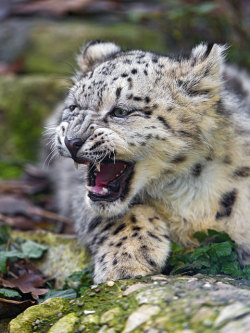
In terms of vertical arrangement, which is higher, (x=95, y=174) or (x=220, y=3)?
(x=220, y=3)

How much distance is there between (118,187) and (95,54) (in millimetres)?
1483

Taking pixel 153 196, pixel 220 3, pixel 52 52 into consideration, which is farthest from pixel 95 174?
pixel 52 52

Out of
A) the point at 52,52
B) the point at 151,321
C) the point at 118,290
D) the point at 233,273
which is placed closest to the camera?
the point at 151,321

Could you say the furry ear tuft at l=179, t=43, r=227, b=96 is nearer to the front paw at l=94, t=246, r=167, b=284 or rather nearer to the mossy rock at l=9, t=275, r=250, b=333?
the front paw at l=94, t=246, r=167, b=284

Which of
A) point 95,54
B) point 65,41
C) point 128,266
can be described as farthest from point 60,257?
point 65,41

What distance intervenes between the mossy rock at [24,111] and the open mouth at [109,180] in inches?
168

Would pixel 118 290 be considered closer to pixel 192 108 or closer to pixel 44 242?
pixel 192 108

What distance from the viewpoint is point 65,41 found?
9625 millimetres

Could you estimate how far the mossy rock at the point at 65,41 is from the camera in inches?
373

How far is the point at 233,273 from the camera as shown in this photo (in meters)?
3.83

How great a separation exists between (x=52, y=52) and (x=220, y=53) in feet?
18.6

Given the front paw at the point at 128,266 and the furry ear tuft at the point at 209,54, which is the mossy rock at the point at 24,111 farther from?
the front paw at the point at 128,266

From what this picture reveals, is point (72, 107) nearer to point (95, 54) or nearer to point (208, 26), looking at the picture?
point (95, 54)

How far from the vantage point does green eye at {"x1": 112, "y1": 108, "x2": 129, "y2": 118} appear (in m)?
4.11
